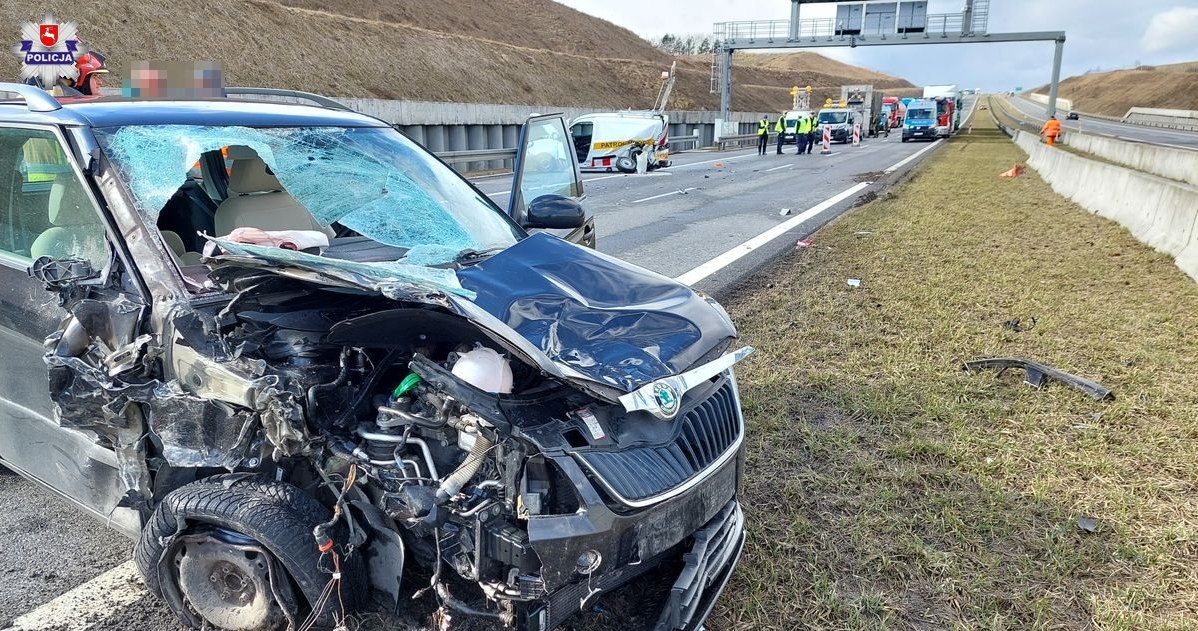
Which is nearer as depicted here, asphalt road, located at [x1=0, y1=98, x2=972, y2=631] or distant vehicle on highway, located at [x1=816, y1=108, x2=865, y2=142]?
asphalt road, located at [x1=0, y1=98, x2=972, y2=631]

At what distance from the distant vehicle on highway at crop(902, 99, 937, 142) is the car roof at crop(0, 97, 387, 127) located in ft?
160

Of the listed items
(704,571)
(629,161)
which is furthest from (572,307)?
(629,161)

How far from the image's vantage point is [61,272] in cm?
269

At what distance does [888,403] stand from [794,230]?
7083 mm

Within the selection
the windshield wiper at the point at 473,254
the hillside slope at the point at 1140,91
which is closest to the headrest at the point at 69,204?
the windshield wiper at the point at 473,254

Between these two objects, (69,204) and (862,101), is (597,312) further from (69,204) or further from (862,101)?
(862,101)

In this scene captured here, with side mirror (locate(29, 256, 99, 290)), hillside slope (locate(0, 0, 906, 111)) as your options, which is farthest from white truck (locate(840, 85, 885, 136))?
side mirror (locate(29, 256, 99, 290))

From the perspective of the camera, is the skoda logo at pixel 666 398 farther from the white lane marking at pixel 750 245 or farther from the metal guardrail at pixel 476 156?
the metal guardrail at pixel 476 156

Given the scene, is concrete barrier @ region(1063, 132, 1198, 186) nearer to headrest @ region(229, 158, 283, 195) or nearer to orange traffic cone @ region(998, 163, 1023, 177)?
orange traffic cone @ region(998, 163, 1023, 177)

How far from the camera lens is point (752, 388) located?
15.5ft

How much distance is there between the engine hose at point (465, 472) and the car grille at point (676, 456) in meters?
0.28

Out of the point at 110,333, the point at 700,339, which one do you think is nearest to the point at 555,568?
the point at 700,339

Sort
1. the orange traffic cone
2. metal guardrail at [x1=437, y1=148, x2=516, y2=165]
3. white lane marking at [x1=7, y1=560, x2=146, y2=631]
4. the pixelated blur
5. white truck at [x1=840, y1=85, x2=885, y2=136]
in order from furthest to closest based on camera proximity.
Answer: white truck at [x1=840, y1=85, x2=885, y2=136] → the orange traffic cone → metal guardrail at [x1=437, y1=148, x2=516, y2=165] → the pixelated blur → white lane marking at [x1=7, y1=560, x2=146, y2=631]

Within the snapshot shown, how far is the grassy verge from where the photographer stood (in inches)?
111
